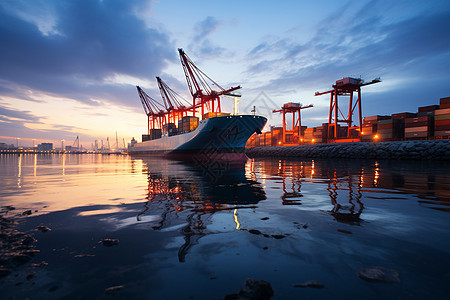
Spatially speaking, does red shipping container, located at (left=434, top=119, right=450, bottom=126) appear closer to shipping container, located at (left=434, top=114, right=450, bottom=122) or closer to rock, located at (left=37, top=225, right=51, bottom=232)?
shipping container, located at (left=434, top=114, right=450, bottom=122)

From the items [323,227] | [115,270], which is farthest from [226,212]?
[115,270]

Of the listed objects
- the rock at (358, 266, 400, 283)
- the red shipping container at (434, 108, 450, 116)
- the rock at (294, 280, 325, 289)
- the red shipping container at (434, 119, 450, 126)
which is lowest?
the rock at (294, 280, 325, 289)

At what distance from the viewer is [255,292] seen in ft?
7.13

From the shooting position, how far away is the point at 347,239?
11.3ft

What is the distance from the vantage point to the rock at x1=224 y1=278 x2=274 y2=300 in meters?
2.13

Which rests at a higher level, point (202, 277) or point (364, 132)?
point (364, 132)

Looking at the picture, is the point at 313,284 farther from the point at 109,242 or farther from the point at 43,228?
the point at 43,228

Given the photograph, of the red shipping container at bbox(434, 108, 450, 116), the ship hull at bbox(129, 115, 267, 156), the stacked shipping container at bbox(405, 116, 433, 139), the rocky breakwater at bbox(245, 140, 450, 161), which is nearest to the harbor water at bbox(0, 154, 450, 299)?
the ship hull at bbox(129, 115, 267, 156)

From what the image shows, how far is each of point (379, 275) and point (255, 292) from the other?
1.47 m

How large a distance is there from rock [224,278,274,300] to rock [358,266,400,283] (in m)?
1.12

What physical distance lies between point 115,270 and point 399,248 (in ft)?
13.0

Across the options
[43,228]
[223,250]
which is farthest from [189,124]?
[223,250]

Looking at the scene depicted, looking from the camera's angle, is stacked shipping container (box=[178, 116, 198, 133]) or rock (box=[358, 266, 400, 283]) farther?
stacked shipping container (box=[178, 116, 198, 133])

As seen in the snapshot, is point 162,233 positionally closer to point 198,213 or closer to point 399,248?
point 198,213
